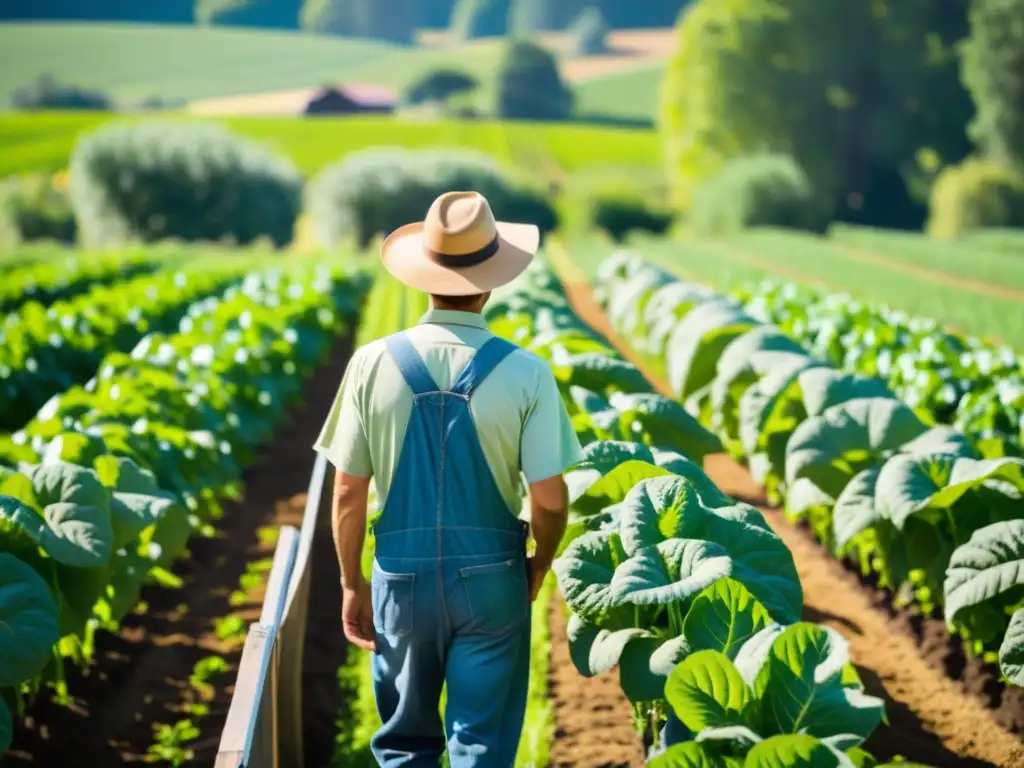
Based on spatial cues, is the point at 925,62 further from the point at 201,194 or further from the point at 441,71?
the point at 441,71

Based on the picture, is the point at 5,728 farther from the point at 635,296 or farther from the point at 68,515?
the point at 635,296

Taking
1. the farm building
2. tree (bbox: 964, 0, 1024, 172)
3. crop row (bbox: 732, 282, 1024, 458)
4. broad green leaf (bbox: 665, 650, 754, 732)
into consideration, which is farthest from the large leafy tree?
broad green leaf (bbox: 665, 650, 754, 732)

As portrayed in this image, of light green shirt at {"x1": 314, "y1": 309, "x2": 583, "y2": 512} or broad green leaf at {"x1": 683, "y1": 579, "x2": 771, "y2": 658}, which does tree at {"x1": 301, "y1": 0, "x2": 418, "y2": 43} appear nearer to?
light green shirt at {"x1": 314, "y1": 309, "x2": 583, "y2": 512}

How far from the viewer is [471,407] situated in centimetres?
306

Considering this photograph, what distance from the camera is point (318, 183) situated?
4291 centimetres

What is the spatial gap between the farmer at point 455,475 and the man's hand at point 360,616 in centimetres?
10

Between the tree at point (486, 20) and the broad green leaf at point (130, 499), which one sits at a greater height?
the tree at point (486, 20)

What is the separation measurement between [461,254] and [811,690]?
1450mm

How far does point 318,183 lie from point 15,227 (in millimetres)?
13311

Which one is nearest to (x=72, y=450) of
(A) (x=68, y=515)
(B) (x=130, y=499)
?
(B) (x=130, y=499)

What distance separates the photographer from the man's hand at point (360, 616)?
3338mm

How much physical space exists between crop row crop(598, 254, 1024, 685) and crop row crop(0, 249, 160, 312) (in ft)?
40.8

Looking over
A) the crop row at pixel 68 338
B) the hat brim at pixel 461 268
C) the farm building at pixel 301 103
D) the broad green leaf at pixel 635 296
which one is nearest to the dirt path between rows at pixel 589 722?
the hat brim at pixel 461 268

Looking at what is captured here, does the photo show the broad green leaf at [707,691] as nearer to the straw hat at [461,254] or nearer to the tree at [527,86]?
the straw hat at [461,254]
